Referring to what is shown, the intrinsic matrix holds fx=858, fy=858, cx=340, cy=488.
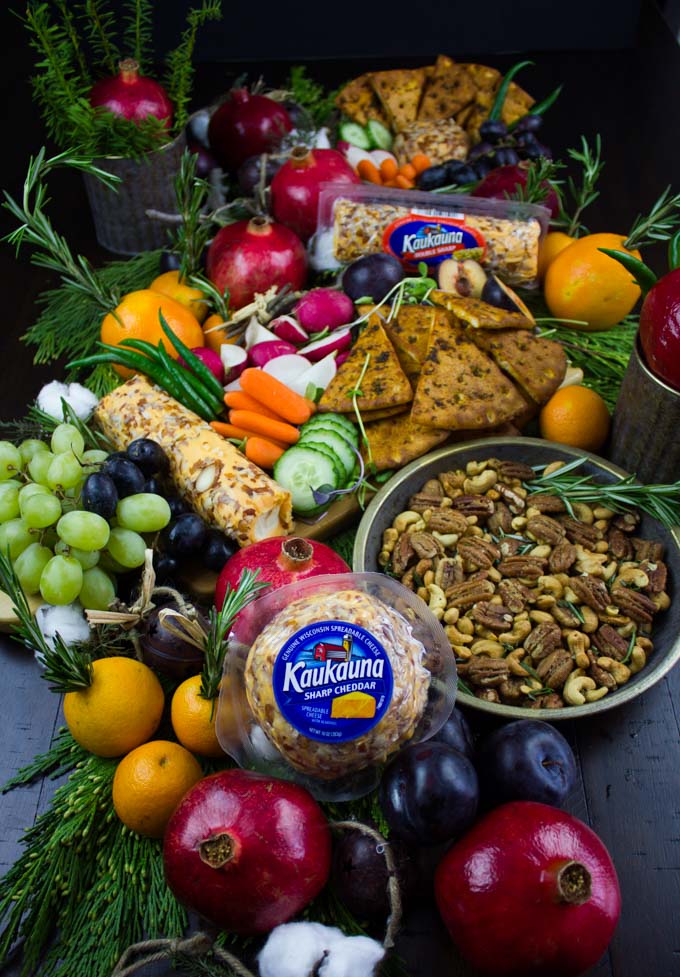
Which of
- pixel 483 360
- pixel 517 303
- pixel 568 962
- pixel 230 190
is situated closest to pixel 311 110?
pixel 230 190

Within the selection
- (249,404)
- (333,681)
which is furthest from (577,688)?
(249,404)

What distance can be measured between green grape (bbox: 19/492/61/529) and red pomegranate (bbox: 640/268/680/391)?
0.88 metres

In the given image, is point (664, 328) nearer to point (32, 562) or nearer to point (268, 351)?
point (268, 351)

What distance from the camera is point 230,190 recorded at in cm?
211

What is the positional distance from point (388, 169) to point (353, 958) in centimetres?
172

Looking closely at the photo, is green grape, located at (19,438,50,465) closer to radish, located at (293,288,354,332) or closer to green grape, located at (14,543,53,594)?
green grape, located at (14,543,53,594)

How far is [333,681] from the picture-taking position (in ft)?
2.98

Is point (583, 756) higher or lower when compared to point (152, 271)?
lower

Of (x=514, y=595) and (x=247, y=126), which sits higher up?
(x=247, y=126)

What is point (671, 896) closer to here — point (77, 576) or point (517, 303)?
point (77, 576)

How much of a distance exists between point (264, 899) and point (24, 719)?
0.50 m

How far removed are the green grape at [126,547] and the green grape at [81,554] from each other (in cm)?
3

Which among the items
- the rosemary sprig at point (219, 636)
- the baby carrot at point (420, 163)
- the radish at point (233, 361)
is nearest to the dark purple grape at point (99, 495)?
the rosemary sprig at point (219, 636)

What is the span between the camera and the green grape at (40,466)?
1243 millimetres
